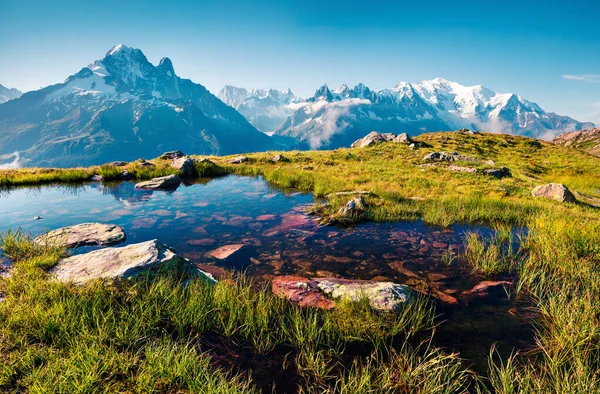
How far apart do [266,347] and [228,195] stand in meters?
15.1

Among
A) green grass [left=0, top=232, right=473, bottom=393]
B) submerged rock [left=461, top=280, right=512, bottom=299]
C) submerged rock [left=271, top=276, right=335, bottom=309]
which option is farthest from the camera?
submerged rock [left=461, top=280, right=512, bottom=299]

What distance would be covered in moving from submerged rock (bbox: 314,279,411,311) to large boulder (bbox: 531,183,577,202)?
17104 mm

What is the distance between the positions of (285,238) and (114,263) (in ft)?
20.4

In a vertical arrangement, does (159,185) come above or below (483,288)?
above

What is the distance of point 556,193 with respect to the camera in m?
17.5

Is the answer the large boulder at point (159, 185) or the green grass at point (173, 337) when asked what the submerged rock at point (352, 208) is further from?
the large boulder at point (159, 185)

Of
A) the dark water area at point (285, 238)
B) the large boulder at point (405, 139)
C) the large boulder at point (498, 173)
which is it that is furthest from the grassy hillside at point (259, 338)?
the large boulder at point (405, 139)

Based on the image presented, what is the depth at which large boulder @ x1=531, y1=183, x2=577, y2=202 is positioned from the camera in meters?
17.0

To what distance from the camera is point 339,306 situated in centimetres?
654

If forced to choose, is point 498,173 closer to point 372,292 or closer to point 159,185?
point 372,292

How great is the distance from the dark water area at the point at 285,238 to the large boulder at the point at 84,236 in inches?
20.2

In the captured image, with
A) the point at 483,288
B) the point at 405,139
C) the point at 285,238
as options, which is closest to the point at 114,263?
the point at 285,238

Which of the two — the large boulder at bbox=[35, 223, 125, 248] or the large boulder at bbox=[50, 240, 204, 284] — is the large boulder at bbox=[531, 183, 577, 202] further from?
the large boulder at bbox=[35, 223, 125, 248]

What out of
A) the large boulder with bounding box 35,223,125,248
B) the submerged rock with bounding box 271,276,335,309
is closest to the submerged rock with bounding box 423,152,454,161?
the submerged rock with bounding box 271,276,335,309
